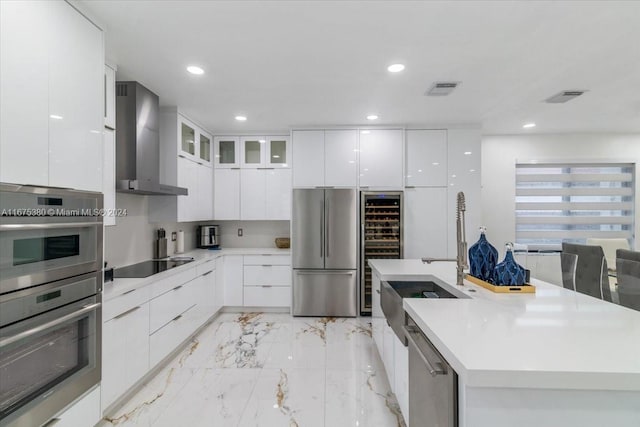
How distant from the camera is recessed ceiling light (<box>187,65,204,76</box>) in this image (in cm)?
252

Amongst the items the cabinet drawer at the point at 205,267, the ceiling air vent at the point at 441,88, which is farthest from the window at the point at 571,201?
the cabinet drawer at the point at 205,267

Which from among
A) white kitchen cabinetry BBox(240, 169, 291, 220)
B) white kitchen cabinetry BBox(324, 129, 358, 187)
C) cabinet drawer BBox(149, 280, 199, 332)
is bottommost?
cabinet drawer BBox(149, 280, 199, 332)

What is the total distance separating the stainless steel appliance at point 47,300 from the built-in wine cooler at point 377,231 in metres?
2.93

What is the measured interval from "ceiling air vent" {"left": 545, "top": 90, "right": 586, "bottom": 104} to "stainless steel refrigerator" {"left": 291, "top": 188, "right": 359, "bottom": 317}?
7.53ft

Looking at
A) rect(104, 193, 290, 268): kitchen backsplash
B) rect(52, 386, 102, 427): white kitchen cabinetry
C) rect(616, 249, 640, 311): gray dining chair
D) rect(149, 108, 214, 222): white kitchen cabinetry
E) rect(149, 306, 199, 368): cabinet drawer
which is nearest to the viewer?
rect(52, 386, 102, 427): white kitchen cabinetry

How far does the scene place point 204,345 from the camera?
10.8 feet

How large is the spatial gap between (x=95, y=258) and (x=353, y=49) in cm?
212

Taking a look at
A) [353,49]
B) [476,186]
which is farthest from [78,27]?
[476,186]

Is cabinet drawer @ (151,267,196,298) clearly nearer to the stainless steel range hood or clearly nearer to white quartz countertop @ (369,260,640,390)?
the stainless steel range hood

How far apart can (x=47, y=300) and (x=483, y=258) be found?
2.43 m

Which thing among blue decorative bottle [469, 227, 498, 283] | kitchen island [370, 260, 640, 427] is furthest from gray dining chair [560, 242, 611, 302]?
kitchen island [370, 260, 640, 427]

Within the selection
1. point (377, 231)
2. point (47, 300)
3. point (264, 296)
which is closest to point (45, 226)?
point (47, 300)

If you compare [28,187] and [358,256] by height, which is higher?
[28,187]

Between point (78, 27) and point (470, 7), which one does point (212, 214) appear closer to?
point (78, 27)
